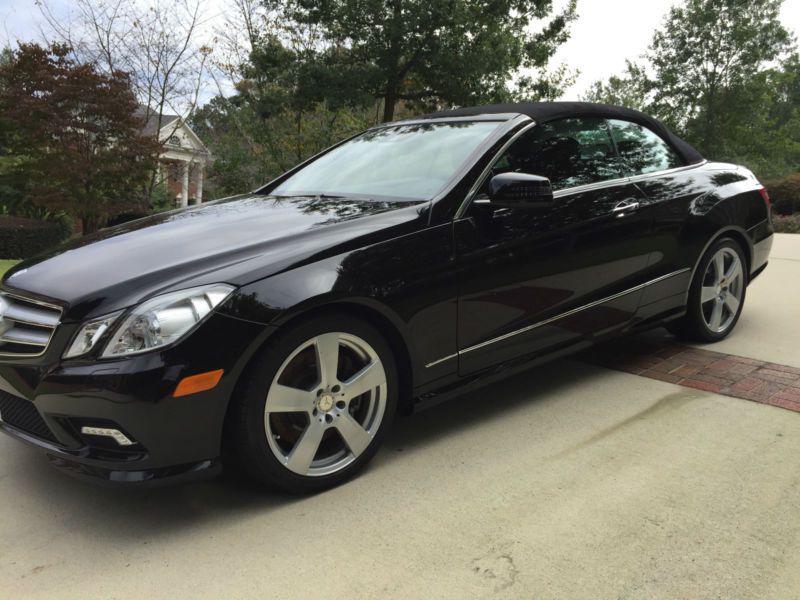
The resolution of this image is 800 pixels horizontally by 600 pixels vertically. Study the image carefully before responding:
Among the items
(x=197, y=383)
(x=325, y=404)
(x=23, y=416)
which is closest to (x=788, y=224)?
(x=325, y=404)

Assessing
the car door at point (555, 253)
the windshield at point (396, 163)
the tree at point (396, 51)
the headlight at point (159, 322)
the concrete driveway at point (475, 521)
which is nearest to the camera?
the concrete driveway at point (475, 521)

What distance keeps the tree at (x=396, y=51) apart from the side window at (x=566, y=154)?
10.4 m

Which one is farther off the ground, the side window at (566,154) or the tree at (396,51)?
the tree at (396,51)

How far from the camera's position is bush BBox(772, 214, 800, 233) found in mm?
16828

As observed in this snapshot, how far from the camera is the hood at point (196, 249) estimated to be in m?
2.40

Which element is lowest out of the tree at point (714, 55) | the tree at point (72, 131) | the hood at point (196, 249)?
the hood at point (196, 249)

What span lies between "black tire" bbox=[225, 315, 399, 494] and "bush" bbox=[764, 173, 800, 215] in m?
20.5

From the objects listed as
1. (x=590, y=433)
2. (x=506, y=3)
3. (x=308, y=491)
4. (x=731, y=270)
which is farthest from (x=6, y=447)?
(x=506, y=3)

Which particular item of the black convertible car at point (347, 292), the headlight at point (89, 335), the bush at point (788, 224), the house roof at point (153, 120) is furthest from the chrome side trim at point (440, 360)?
the house roof at point (153, 120)

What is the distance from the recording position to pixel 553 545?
90.4 inches

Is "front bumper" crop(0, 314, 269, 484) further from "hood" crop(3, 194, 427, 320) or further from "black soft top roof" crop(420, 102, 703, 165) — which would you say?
"black soft top roof" crop(420, 102, 703, 165)

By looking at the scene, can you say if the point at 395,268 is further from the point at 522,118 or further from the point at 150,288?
Answer: the point at 522,118

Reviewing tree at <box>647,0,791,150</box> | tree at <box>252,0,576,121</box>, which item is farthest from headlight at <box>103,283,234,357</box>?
tree at <box>647,0,791,150</box>

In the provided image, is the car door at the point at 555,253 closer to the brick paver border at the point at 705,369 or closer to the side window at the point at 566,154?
the side window at the point at 566,154
